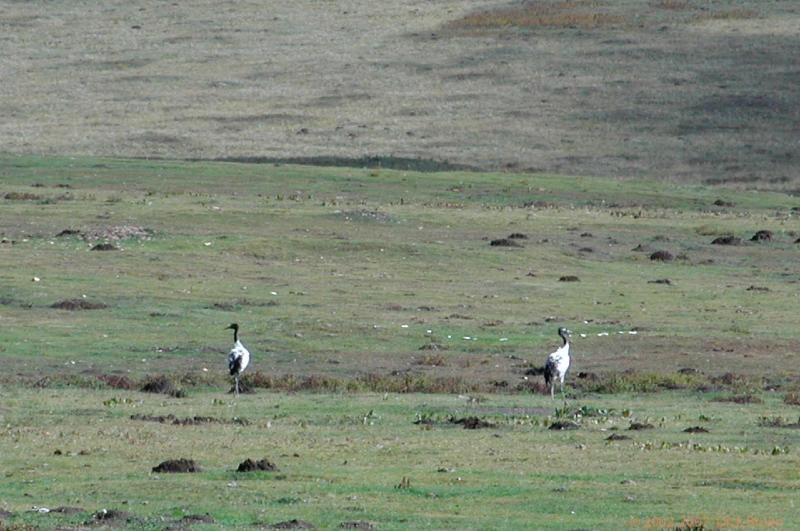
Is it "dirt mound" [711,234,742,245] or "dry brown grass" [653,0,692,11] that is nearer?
"dirt mound" [711,234,742,245]

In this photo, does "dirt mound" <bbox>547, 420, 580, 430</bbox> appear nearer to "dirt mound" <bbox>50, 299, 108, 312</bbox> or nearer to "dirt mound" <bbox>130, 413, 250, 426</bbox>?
"dirt mound" <bbox>130, 413, 250, 426</bbox>

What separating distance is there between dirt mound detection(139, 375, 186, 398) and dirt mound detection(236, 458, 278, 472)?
759 cm

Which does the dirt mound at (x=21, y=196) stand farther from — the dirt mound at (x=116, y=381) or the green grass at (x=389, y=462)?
the green grass at (x=389, y=462)

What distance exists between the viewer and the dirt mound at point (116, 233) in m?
44.2

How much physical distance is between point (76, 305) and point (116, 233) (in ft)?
34.8

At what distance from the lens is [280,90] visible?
85438 mm

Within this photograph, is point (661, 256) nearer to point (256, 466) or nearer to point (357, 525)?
point (256, 466)

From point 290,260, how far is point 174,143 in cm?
3107

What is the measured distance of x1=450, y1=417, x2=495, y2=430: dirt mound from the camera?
22.7 m

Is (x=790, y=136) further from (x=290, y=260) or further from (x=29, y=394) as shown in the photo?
(x=29, y=394)

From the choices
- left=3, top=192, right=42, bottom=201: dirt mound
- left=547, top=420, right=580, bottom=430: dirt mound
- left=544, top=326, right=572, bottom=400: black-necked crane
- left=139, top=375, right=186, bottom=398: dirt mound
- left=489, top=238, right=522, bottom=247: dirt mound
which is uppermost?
left=547, top=420, right=580, bottom=430: dirt mound

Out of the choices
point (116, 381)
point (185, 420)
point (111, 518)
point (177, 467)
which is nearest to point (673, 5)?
point (116, 381)

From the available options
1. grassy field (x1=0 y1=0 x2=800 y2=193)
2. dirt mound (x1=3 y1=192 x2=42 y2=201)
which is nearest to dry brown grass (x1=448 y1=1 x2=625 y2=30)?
grassy field (x1=0 y1=0 x2=800 y2=193)

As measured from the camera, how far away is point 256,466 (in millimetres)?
18609
